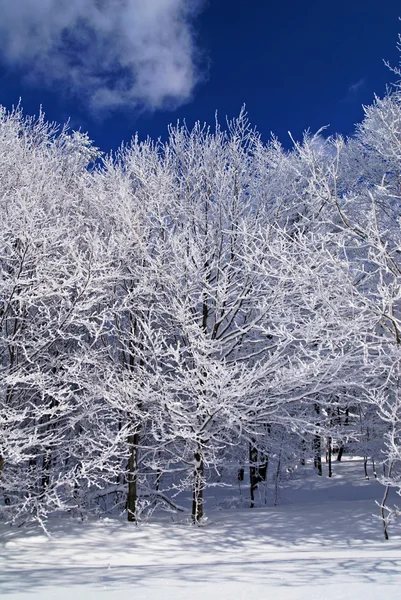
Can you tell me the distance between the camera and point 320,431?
23.8 feet

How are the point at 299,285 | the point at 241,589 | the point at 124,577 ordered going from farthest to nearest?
the point at 299,285
the point at 124,577
the point at 241,589

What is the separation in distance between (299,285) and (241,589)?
4572 mm

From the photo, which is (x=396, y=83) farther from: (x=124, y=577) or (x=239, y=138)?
(x=124, y=577)

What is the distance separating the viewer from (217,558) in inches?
214

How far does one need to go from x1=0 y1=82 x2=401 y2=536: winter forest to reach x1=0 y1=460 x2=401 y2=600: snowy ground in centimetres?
64

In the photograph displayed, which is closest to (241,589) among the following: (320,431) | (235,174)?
(320,431)

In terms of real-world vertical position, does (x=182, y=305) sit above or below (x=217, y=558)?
above

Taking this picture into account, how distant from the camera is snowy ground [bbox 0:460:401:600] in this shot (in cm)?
354

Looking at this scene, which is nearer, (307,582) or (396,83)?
(307,582)

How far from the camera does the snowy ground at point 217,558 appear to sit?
11.6ft

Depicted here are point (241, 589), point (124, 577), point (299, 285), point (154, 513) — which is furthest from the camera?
point (154, 513)

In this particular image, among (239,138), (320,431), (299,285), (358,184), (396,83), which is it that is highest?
(396,83)

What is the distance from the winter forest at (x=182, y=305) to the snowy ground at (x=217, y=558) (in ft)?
2.09

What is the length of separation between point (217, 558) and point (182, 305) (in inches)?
143
